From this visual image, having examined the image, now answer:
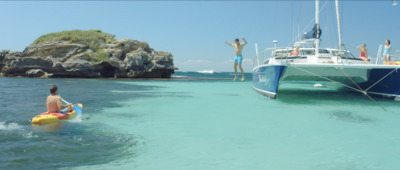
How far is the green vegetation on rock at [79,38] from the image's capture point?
175 feet

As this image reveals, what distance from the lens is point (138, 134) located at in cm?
729

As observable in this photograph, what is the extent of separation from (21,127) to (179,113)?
511 centimetres

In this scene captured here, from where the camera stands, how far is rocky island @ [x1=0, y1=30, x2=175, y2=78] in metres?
45.1

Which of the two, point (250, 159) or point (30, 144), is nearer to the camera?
point (250, 159)

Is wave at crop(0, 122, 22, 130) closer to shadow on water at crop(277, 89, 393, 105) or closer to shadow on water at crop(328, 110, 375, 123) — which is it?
shadow on water at crop(328, 110, 375, 123)

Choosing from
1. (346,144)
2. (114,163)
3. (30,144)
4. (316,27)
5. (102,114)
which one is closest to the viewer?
(114,163)

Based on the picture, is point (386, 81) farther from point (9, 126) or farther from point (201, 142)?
point (9, 126)

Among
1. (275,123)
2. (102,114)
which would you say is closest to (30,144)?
(102,114)

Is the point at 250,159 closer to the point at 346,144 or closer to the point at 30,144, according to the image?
the point at 346,144

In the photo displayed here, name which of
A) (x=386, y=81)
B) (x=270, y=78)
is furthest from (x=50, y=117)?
(x=386, y=81)

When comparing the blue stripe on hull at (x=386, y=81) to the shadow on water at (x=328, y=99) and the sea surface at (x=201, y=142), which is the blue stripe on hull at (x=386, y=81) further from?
the sea surface at (x=201, y=142)

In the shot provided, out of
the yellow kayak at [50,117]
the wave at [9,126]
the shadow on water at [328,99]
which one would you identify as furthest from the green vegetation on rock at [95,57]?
the wave at [9,126]

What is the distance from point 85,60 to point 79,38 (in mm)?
8745

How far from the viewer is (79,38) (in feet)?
175
